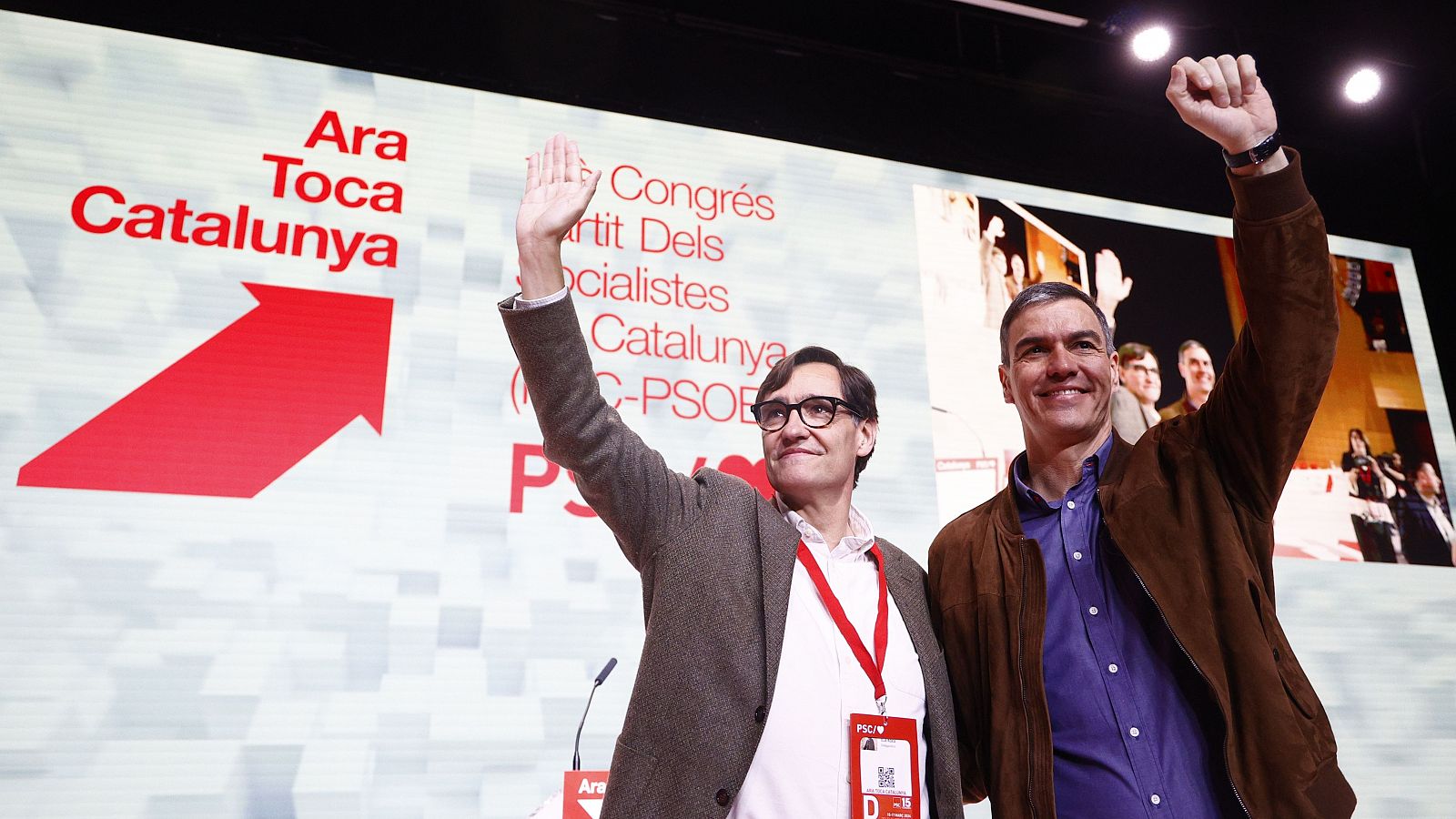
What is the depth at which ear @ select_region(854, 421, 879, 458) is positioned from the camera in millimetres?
1865

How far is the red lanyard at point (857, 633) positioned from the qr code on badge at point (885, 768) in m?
0.06

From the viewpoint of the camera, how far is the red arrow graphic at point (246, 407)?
2768mm

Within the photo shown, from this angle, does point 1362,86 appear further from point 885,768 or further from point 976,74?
point 885,768

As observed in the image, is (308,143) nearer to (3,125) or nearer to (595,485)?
(3,125)

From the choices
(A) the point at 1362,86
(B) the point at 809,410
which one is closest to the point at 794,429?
(B) the point at 809,410

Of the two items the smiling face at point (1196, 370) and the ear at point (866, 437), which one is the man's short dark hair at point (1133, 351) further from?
the ear at point (866, 437)

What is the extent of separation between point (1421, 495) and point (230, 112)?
14.9ft

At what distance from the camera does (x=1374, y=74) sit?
14.6 feet

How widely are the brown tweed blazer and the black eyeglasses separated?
200 mm

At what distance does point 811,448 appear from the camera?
5.73ft

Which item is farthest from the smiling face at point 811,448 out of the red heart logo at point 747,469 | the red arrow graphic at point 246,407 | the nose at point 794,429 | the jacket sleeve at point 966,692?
the red arrow graphic at point 246,407

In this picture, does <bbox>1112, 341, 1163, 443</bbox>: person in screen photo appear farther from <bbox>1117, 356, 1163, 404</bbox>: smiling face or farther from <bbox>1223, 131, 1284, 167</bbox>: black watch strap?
<bbox>1223, 131, 1284, 167</bbox>: black watch strap

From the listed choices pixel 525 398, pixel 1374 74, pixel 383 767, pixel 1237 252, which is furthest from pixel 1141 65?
pixel 383 767

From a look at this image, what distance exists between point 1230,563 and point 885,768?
0.59 meters
